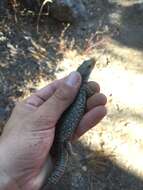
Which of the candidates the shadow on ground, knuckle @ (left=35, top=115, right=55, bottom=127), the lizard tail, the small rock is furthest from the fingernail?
the small rock

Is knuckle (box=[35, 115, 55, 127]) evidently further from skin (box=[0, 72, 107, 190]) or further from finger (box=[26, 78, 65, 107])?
finger (box=[26, 78, 65, 107])

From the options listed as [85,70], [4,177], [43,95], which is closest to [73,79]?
[85,70]

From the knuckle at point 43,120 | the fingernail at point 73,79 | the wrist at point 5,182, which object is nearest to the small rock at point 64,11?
the fingernail at point 73,79

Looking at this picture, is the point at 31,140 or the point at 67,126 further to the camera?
the point at 67,126

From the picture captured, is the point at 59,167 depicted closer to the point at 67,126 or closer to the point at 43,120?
the point at 67,126

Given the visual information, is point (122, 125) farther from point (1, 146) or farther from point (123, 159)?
point (1, 146)

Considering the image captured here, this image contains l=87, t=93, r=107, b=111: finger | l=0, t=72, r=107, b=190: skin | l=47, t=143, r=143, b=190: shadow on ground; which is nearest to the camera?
l=0, t=72, r=107, b=190: skin

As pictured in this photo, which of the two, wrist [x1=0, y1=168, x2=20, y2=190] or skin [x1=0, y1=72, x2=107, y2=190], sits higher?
skin [x1=0, y1=72, x2=107, y2=190]
